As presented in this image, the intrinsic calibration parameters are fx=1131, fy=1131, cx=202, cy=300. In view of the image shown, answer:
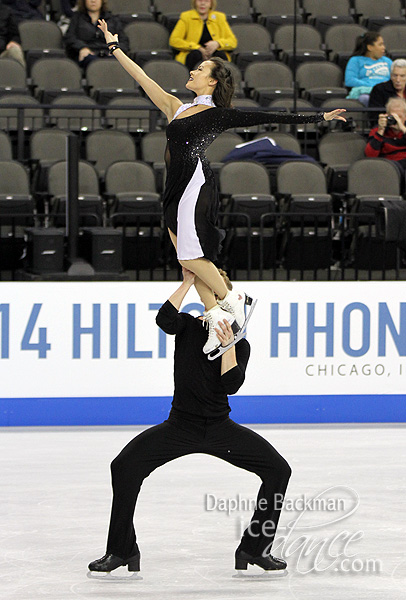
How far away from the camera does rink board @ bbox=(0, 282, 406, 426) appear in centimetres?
812

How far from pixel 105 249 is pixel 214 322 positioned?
13.8 ft

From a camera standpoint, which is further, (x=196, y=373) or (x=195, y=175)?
(x=195, y=175)

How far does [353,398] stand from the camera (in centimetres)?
851

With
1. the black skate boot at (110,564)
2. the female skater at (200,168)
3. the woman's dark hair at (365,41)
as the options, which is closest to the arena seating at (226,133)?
the woman's dark hair at (365,41)

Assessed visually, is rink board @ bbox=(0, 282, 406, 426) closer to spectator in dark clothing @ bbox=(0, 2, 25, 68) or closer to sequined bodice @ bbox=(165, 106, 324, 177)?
sequined bodice @ bbox=(165, 106, 324, 177)

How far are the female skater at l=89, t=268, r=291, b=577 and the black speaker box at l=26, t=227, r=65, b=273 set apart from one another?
4154 mm

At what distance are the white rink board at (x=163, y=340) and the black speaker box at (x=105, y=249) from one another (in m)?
0.33

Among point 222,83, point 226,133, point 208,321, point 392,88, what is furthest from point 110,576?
point 392,88

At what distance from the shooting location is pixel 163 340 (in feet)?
27.0

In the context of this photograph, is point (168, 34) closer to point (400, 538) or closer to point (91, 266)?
point (91, 266)

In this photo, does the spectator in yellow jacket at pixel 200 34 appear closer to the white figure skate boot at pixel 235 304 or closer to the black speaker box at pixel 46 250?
the black speaker box at pixel 46 250

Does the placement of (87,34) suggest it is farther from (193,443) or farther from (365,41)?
(193,443)

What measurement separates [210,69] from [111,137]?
19.1 feet

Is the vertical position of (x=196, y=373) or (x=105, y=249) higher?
(x=196, y=373)
